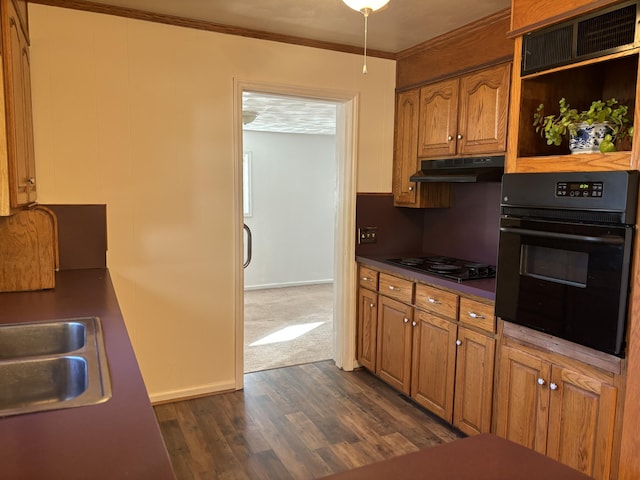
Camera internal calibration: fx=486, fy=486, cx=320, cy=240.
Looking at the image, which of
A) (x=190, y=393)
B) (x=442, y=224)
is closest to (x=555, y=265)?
(x=442, y=224)

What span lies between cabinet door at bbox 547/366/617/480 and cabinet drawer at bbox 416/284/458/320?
0.71m

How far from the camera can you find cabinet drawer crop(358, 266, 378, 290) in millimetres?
3469

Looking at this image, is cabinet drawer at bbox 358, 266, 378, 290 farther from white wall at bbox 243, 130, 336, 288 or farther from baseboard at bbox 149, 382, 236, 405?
white wall at bbox 243, 130, 336, 288

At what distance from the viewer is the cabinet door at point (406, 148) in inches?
136

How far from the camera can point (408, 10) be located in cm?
274

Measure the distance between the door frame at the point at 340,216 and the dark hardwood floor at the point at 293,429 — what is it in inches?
11.6

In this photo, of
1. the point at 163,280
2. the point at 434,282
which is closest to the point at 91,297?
the point at 163,280

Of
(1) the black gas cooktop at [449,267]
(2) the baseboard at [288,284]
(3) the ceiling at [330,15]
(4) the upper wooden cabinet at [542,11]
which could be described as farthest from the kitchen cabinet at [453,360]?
(2) the baseboard at [288,284]

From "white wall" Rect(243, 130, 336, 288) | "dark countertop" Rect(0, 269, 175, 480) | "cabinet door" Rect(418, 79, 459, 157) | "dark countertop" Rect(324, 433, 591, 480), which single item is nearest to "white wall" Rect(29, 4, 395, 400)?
"cabinet door" Rect(418, 79, 459, 157)

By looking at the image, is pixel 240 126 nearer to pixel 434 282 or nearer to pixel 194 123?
pixel 194 123

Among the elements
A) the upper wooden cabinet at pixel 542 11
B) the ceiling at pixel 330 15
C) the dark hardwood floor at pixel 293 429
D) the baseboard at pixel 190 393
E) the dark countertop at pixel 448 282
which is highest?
the ceiling at pixel 330 15

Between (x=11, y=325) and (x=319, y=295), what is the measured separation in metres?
4.87

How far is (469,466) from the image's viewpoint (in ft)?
3.00

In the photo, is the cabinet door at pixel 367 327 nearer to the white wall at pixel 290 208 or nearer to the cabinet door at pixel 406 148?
the cabinet door at pixel 406 148
